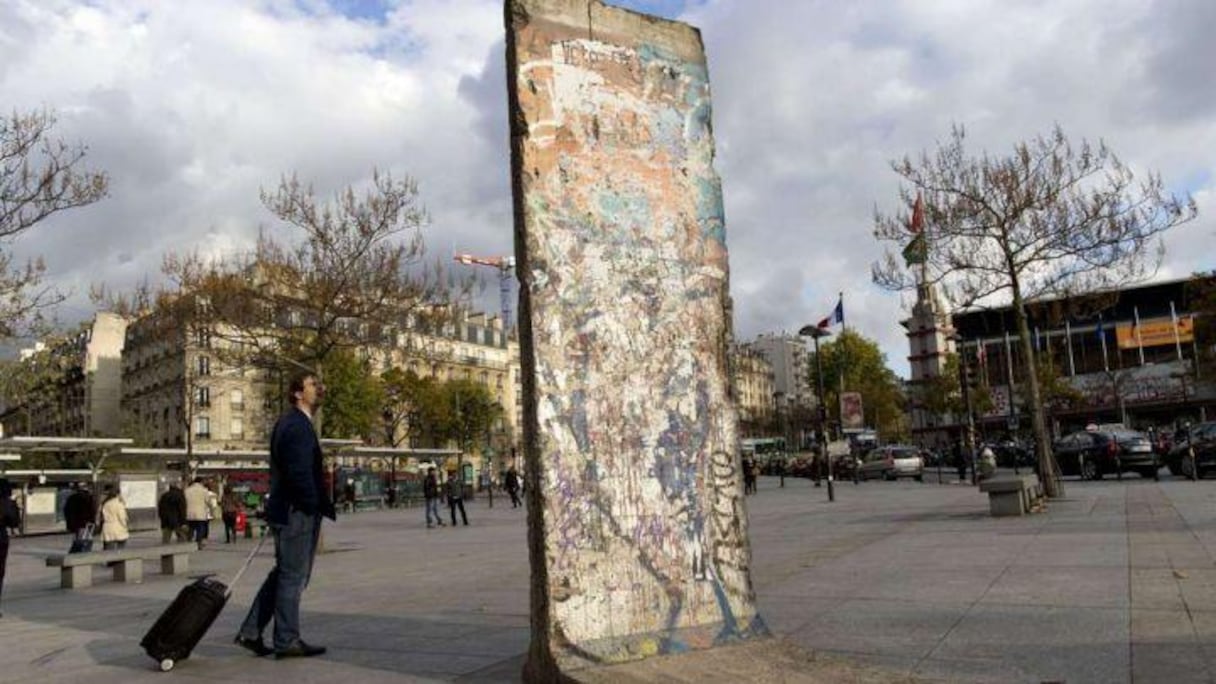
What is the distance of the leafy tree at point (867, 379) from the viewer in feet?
310

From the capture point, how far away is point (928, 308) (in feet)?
76.8

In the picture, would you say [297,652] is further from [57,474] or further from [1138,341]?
[1138,341]

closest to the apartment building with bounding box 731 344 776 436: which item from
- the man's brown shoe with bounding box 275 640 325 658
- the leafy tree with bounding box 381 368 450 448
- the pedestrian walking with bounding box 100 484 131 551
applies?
the leafy tree with bounding box 381 368 450 448

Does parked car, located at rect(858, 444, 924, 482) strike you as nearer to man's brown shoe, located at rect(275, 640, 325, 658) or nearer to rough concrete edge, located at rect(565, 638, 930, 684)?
man's brown shoe, located at rect(275, 640, 325, 658)

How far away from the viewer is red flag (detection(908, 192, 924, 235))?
20000mm

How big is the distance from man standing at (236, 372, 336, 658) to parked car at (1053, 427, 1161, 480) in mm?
24748

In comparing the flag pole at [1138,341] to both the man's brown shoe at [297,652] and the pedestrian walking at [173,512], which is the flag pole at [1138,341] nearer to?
the pedestrian walking at [173,512]

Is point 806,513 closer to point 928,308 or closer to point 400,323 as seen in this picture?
point 928,308

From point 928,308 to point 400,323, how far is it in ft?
41.7

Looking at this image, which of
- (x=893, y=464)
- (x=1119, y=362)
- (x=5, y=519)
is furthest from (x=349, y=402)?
(x=1119, y=362)

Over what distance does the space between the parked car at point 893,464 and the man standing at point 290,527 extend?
123 feet

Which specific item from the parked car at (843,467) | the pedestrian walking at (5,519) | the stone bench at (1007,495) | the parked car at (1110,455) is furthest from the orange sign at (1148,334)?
the pedestrian walking at (5,519)

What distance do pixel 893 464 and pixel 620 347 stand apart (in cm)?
4080

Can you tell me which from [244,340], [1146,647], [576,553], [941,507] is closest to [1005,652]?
[1146,647]
